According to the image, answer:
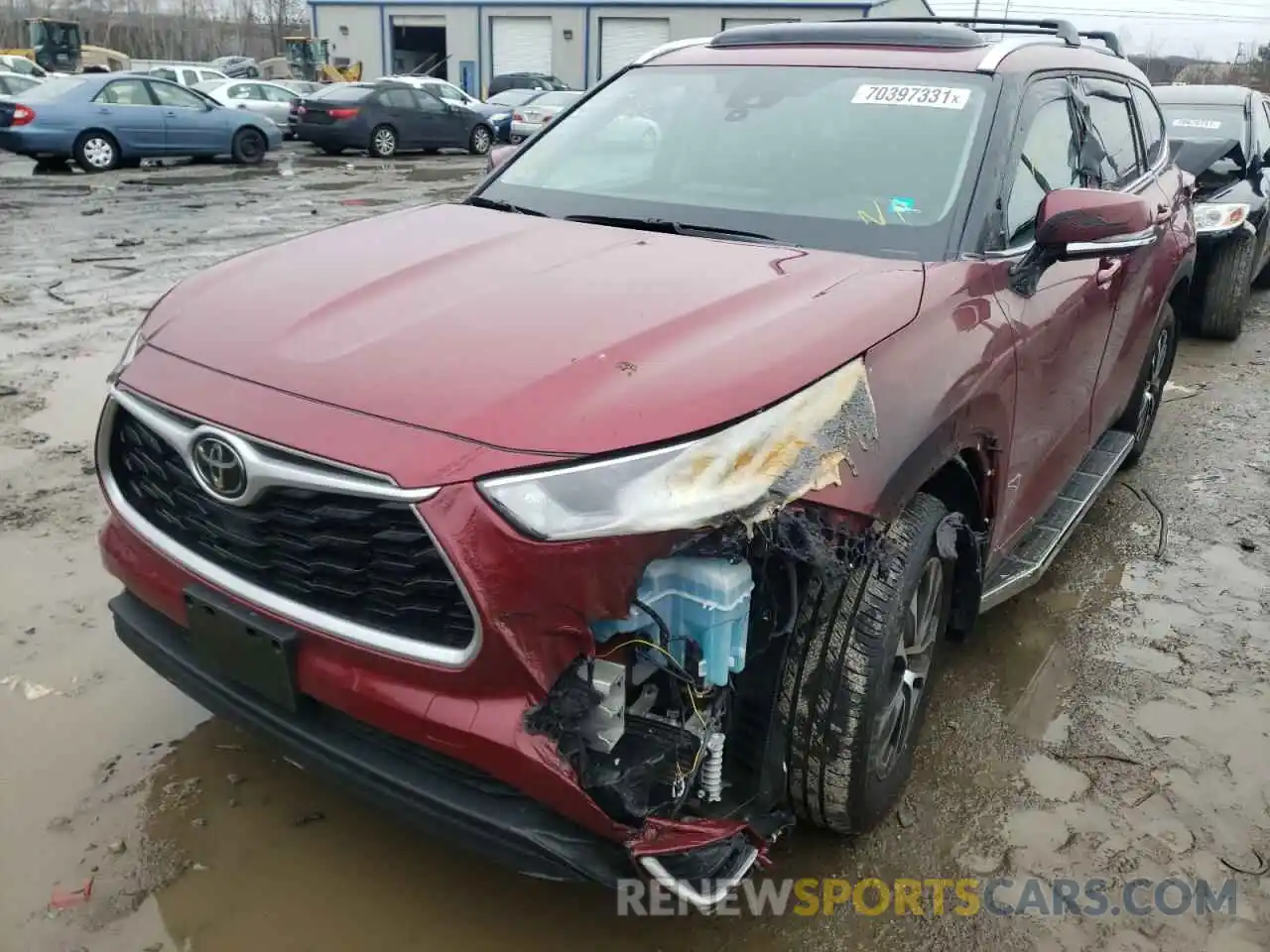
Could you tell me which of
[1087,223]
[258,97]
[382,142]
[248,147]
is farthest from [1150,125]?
[258,97]

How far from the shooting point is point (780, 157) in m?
3.06

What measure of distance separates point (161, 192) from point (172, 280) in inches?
244

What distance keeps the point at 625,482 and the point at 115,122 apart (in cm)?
1642

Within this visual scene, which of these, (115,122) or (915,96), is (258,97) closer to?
(115,122)

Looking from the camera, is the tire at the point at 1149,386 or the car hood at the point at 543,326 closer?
the car hood at the point at 543,326

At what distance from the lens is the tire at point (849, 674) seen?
82.8 inches

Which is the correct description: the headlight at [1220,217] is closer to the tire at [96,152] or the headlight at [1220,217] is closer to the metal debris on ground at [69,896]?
the metal debris on ground at [69,896]

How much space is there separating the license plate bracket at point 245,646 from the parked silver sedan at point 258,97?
2178 centimetres

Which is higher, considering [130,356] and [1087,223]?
[1087,223]

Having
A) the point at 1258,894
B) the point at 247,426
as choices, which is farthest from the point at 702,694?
the point at 1258,894

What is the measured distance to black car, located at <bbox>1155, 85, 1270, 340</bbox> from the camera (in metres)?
7.07

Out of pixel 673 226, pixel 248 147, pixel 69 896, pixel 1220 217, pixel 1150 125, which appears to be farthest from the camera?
pixel 248 147

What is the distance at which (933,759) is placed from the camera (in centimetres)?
290

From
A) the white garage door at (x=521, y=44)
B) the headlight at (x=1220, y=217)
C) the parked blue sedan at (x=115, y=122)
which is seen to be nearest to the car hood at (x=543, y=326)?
the headlight at (x=1220, y=217)
